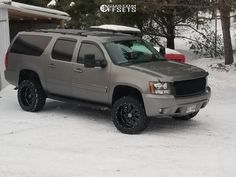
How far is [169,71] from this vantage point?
8.74 m

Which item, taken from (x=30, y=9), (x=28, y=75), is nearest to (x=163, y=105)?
(x=28, y=75)

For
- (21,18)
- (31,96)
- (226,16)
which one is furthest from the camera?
(21,18)

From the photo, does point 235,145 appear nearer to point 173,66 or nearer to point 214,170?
point 214,170

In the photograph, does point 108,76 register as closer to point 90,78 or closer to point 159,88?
point 90,78

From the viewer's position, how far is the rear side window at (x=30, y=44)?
10.3 meters

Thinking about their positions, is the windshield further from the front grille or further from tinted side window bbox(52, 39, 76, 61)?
the front grille

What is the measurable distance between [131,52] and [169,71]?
102 centimetres

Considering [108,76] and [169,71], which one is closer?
[169,71]

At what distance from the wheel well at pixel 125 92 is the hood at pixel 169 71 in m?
0.38

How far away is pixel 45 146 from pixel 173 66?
9.57 ft

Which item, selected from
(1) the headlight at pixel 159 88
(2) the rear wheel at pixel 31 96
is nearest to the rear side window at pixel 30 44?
(2) the rear wheel at pixel 31 96

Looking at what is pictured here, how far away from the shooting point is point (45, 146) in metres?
7.84

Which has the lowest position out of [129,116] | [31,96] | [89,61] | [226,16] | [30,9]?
[129,116]

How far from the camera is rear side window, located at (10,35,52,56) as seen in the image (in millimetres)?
10336
